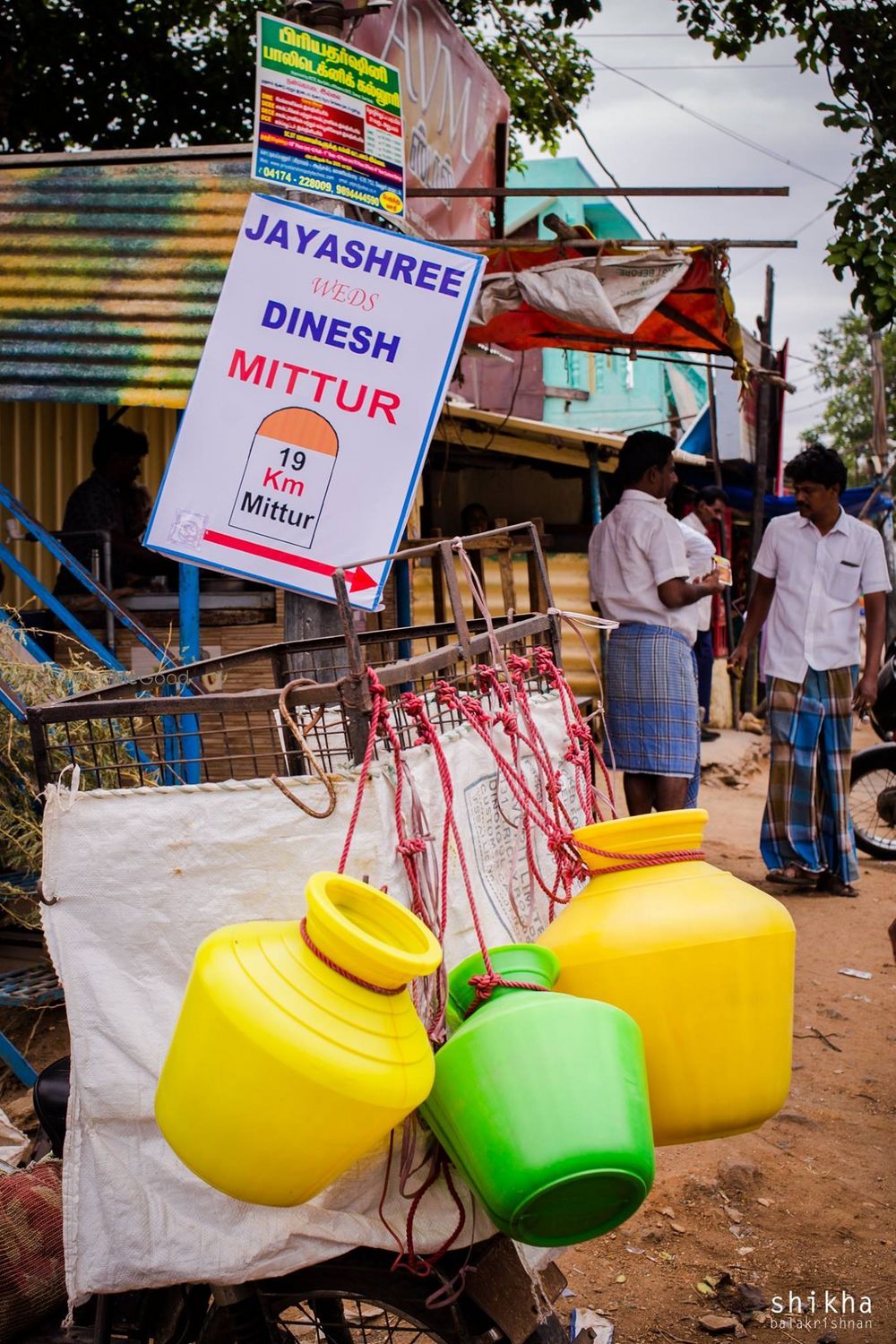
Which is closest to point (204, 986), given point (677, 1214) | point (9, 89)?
point (677, 1214)

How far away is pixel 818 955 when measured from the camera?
5090 millimetres

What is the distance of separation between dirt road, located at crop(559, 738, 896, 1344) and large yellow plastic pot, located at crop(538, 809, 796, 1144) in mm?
50

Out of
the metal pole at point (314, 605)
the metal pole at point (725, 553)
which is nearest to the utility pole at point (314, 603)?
the metal pole at point (314, 605)

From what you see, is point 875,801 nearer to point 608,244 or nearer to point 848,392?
point 608,244

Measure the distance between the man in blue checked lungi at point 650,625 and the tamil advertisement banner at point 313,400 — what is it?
2.19m

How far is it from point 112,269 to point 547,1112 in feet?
12.9

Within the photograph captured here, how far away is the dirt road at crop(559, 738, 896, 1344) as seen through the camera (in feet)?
8.77

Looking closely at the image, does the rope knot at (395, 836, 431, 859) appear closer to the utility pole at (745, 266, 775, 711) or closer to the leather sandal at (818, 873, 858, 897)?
the leather sandal at (818, 873, 858, 897)

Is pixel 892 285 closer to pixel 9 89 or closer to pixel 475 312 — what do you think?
pixel 475 312

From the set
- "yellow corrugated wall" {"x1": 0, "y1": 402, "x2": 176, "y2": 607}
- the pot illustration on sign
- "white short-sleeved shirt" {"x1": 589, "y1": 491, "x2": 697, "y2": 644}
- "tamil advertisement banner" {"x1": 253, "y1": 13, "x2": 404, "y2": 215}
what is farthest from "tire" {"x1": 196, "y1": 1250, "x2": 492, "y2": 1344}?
"yellow corrugated wall" {"x1": 0, "y1": 402, "x2": 176, "y2": 607}

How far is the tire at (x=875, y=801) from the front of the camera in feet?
23.1

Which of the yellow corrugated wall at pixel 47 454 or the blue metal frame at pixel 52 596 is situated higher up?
the yellow corrugated wall at pixel 47 454

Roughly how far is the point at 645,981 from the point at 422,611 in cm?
649

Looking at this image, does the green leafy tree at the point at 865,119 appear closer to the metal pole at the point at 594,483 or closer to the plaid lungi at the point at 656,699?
the plaid lungi at the point at 656,699
